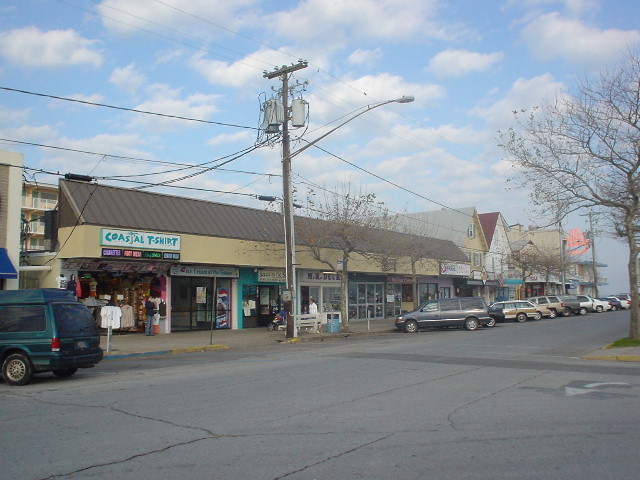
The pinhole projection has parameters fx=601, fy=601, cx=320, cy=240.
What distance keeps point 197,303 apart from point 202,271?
162 centimetres

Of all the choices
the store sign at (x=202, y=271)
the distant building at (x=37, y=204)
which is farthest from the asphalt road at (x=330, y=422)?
the distant building at (x=37, y=204)

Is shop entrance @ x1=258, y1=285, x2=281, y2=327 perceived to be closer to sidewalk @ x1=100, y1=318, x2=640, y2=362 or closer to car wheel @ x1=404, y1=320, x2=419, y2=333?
sidewalk @ x1=100, y1=318, x2=640, y2=362

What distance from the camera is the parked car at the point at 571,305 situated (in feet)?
154

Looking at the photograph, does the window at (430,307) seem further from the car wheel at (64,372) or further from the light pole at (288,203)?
the car wheel at (64,372)

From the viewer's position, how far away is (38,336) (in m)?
13.0

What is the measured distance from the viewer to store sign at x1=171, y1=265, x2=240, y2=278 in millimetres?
26688

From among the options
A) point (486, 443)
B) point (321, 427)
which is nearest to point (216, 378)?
point (321, 427)

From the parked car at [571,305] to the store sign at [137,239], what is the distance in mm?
33401

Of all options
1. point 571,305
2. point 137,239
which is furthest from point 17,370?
point 571,305

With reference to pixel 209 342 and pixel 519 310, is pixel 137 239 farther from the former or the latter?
pixel 519 310

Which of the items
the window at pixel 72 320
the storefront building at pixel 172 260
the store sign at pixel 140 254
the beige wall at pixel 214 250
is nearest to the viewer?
the window at pixel 72 320

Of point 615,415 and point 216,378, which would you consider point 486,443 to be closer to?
point 615,415

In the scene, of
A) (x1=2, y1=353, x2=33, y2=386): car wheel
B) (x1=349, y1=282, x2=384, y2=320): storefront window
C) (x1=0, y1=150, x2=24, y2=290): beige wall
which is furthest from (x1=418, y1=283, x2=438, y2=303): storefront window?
(x1=2, y1=353, x2=33, y2=386): car wheel

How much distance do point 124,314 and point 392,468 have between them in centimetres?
2084
